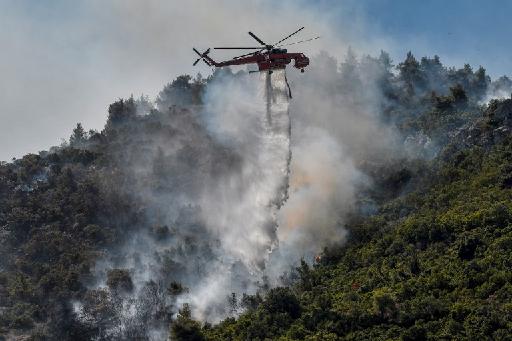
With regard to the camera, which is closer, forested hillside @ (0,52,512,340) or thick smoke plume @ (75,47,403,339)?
forested hillside @ (0,52,512,340)

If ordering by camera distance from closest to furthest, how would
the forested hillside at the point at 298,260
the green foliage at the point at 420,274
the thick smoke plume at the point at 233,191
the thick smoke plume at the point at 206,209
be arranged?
the green foliage at the point at 420,274 < the forested hillside at the point at 298,260 < the thick smoke plume at the point at 206,209 < the thick smoke plume at the point at 233,191

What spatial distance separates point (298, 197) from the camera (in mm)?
102562

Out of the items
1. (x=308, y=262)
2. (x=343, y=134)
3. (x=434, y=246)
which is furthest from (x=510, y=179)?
(x=343, y=134)

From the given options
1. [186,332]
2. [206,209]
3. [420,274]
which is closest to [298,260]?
[420,274]

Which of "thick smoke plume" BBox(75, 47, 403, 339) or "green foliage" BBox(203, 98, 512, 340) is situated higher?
"thick smoke plume" BBox(75, 47, 403, 339)

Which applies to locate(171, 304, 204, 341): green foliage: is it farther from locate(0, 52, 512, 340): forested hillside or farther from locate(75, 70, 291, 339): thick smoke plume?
locate(75, 70, 291, 339): thick smoke plume

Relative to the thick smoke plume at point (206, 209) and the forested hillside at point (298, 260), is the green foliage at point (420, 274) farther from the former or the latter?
the thick smoke plume at point (206, 209)

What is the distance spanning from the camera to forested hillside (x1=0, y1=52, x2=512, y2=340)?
69375mm

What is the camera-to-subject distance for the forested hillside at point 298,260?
69375 mm

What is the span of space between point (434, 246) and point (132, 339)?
3389 cm

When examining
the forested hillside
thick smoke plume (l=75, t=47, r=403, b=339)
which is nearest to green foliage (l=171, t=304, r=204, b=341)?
the forested hillside

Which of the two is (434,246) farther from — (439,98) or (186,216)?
(439,98)

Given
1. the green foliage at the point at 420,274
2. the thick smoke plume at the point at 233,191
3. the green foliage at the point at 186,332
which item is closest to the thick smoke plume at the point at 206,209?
the thick smoke plume at the point at 233,191

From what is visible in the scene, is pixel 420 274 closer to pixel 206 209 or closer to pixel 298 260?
pixel 298 260
